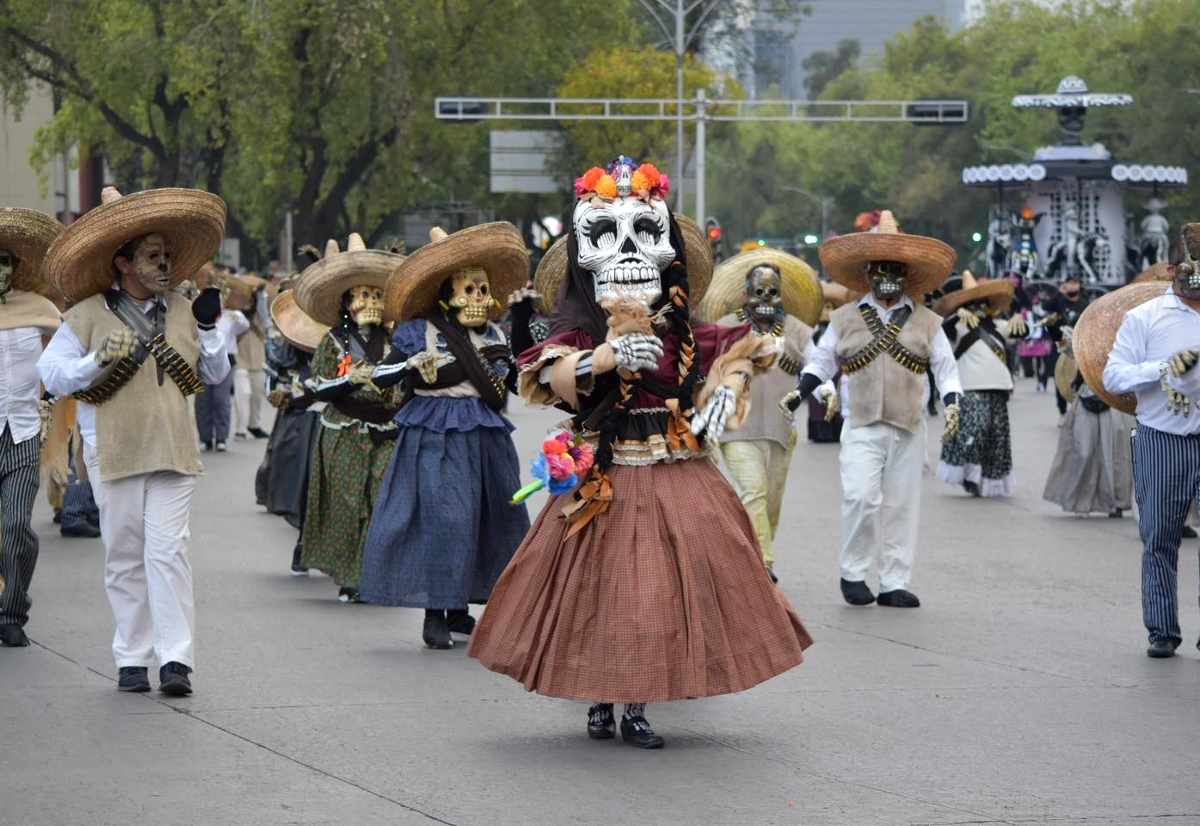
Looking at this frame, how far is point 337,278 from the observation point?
1291cm

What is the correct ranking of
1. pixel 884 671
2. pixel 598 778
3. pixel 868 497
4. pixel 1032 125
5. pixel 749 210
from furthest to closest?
pixel 749 210, pixel 1032 125, pixel 868 497, pixel 884 671, pixel 598 778

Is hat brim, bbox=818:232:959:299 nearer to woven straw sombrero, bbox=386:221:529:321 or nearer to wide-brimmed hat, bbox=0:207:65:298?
woven straw sombrero, bbox=386:221:529:321

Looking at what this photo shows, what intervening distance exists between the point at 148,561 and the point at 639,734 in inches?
88.9

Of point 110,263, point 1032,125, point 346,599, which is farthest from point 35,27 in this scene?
point 1032,125

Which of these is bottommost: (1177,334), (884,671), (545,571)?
(884,671)

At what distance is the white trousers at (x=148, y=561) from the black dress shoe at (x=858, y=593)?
14.5 feet

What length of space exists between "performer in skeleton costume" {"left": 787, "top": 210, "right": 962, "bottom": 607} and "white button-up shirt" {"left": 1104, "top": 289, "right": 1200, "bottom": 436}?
1821 millimetres

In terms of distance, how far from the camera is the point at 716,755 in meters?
8.29

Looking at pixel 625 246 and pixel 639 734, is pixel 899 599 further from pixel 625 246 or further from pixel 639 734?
pixel 625 246

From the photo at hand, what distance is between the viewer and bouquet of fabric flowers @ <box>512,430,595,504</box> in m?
8.28

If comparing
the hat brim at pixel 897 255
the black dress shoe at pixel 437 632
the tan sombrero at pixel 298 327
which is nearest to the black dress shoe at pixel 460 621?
the black dress shoe at pixel 437 632

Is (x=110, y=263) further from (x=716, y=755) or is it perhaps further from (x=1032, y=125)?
(x=1032, y=125)

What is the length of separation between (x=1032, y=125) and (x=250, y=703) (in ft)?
233

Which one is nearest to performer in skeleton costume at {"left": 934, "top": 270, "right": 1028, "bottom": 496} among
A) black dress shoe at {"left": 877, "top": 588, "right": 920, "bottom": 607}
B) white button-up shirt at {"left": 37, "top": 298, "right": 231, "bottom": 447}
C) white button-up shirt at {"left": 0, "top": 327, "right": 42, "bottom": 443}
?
black dress shoe at {"left": 877, "top": 588, "right": 920, "bottom": 607}
